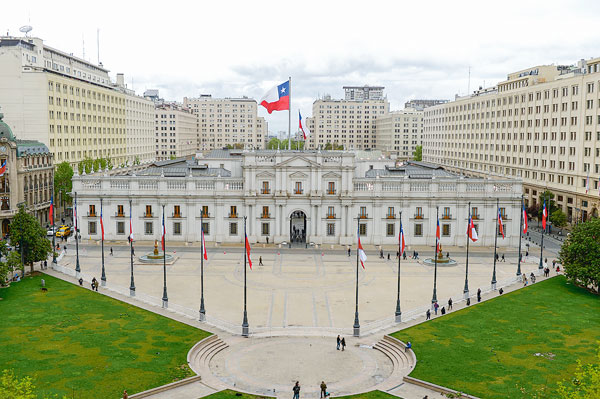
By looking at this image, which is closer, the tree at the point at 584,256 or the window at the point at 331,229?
the tree at the point at 584,256

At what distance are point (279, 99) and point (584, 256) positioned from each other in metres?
Result: 50.9

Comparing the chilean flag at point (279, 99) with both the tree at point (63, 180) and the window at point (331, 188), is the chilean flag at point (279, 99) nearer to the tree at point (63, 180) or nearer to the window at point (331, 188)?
the window at point (331, 188)

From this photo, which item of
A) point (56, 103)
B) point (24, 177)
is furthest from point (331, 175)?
point (56, 103)

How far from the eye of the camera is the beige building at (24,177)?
8769cm

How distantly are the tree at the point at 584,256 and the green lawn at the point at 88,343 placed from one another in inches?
1665

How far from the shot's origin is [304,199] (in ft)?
289

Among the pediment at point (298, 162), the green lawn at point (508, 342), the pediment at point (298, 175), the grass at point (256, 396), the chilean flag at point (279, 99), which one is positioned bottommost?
the grass at point (256, 396)

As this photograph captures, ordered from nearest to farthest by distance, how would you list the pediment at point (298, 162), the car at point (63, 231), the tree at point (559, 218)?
the pediment at point (298, 162) < the car at point (63, 231) < the tree at point (559, 218)

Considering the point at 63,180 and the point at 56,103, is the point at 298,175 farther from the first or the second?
the point at 56,103

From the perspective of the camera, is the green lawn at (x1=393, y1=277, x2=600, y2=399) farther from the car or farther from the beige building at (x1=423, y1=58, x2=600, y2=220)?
the car

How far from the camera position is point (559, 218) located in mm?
96938

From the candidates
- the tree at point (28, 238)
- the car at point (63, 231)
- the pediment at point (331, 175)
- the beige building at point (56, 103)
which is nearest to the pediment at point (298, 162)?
the pediment at point (331, 175)

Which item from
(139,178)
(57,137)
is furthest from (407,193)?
(57,137)

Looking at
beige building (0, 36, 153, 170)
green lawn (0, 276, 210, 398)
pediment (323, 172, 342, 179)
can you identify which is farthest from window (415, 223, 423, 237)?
beige building (0, 36, 153, 170)
